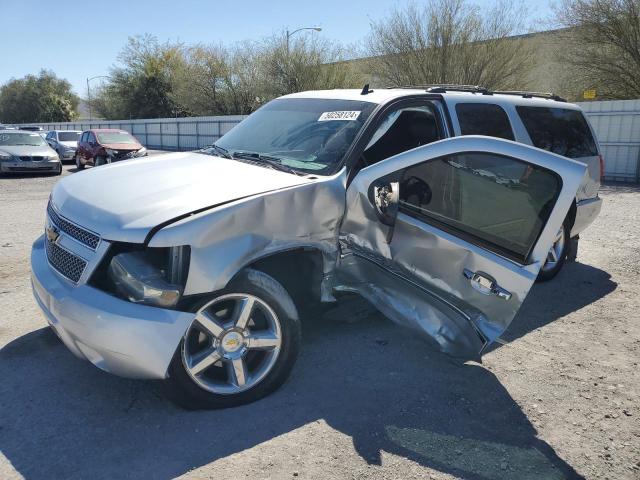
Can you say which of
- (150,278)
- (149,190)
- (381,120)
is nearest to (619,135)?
(381,120)

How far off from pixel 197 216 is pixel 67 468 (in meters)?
1.42

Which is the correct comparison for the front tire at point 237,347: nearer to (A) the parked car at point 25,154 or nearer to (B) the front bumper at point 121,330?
(B) the front bumper at point 121,330

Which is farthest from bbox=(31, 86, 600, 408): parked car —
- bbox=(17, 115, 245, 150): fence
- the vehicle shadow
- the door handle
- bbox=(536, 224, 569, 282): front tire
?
bbox=(17, 115, 245, 150): fence

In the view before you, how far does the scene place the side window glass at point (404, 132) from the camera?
3961 mm

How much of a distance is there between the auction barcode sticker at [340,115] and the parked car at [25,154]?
14.7 m

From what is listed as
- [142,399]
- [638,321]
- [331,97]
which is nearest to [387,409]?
[142,399]

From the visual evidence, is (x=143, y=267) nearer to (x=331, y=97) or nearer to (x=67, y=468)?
(x=67, y=468)

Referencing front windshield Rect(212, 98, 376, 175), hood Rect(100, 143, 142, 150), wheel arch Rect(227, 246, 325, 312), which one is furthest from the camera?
hood Rect(100, 143, 142, 150)

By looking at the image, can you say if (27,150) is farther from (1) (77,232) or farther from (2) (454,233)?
(2) (454,233)

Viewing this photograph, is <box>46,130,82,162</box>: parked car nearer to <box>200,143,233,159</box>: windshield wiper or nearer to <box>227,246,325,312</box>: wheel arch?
<box>200,143,233,159</box>: windshield wiper

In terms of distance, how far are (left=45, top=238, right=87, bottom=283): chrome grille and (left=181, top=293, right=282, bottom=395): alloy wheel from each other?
72 cm

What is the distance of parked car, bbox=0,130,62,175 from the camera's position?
1559 cm

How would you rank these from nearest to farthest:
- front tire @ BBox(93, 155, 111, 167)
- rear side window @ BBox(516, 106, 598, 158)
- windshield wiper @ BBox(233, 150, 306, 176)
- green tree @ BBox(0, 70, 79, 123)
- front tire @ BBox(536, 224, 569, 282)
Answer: windshield wiper @ BBox(233, 150, 306, 176) → rear side window @ BBox(516, 106, 598, 158) → front tire @ BBox(536, 224, 569, 282) → front tire @ BBox(93, 155, 111, 167) → green tree @ BBox(0, 70, 79, 123)

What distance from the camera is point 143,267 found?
9.18 ft
